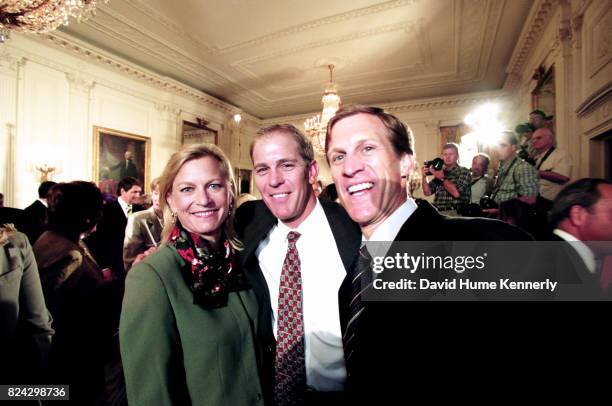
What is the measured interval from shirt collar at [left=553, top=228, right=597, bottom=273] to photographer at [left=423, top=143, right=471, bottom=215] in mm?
2191

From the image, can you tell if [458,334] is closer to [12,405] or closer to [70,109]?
[12,405]

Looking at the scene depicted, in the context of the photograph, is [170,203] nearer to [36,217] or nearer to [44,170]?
[36,217]

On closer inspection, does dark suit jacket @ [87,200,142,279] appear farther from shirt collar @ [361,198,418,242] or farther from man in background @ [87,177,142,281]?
shirt collar @ [361,198,418,242]

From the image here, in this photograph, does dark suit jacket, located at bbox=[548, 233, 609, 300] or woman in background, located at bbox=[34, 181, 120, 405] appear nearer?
dark suit jacket, located at bbox=[548, 233, 609, 300]

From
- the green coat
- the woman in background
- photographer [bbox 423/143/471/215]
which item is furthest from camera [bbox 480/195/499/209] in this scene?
the woman in background

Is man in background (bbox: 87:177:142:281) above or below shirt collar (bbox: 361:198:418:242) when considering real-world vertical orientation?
below

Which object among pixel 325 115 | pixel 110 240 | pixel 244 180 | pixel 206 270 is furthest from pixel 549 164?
pixel 244 180

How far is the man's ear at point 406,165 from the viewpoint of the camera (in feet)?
4.20

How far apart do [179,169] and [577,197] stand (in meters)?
2.19

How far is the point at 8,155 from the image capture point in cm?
516

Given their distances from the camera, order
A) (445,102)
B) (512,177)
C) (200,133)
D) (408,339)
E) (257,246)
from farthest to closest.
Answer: (200,133), (445,102), (512,177), (257,246), (408,339)

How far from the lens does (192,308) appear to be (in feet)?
4.12

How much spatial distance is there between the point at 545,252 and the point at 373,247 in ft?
1.95

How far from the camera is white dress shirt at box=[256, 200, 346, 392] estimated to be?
143cm
